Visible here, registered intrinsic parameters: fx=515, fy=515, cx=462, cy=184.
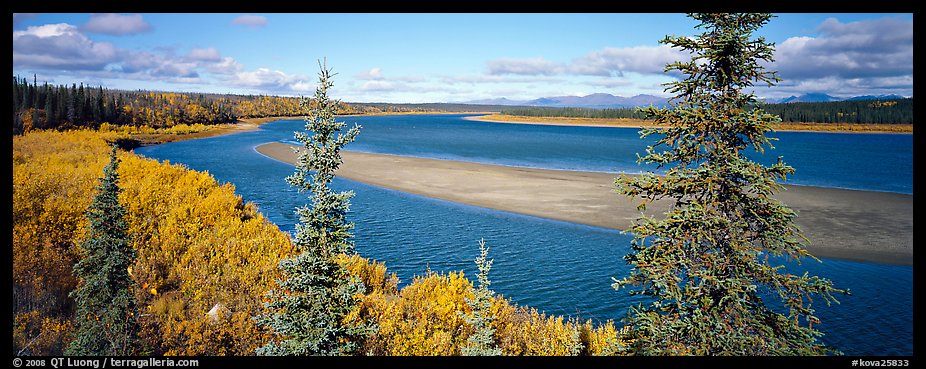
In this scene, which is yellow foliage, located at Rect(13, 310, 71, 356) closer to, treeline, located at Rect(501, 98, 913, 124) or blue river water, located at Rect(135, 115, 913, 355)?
blue river water, located at Rect(135, 115, 913, 355)

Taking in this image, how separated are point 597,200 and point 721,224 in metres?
31.1

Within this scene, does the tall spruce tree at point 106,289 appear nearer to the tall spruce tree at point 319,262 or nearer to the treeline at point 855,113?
the tall spruce tree at point 319,262

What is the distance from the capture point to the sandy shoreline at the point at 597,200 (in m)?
28.7

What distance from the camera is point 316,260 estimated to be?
1037 cm

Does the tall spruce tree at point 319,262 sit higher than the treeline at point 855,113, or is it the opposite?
the treeline at point 855,113

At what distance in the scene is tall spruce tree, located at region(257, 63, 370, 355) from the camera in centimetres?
1016

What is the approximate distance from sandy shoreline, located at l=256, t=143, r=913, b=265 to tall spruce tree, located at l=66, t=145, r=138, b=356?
20425mm

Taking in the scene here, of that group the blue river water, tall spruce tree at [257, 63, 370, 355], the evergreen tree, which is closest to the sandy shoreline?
the blue river water

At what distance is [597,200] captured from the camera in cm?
3978

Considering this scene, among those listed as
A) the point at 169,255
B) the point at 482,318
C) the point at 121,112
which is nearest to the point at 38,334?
the point at 169,255

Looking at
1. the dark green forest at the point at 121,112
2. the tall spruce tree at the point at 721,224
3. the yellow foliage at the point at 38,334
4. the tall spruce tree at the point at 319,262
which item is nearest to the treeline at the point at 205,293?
the yellow foliage at the point at 38,334

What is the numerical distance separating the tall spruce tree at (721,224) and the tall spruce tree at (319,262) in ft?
18.5
